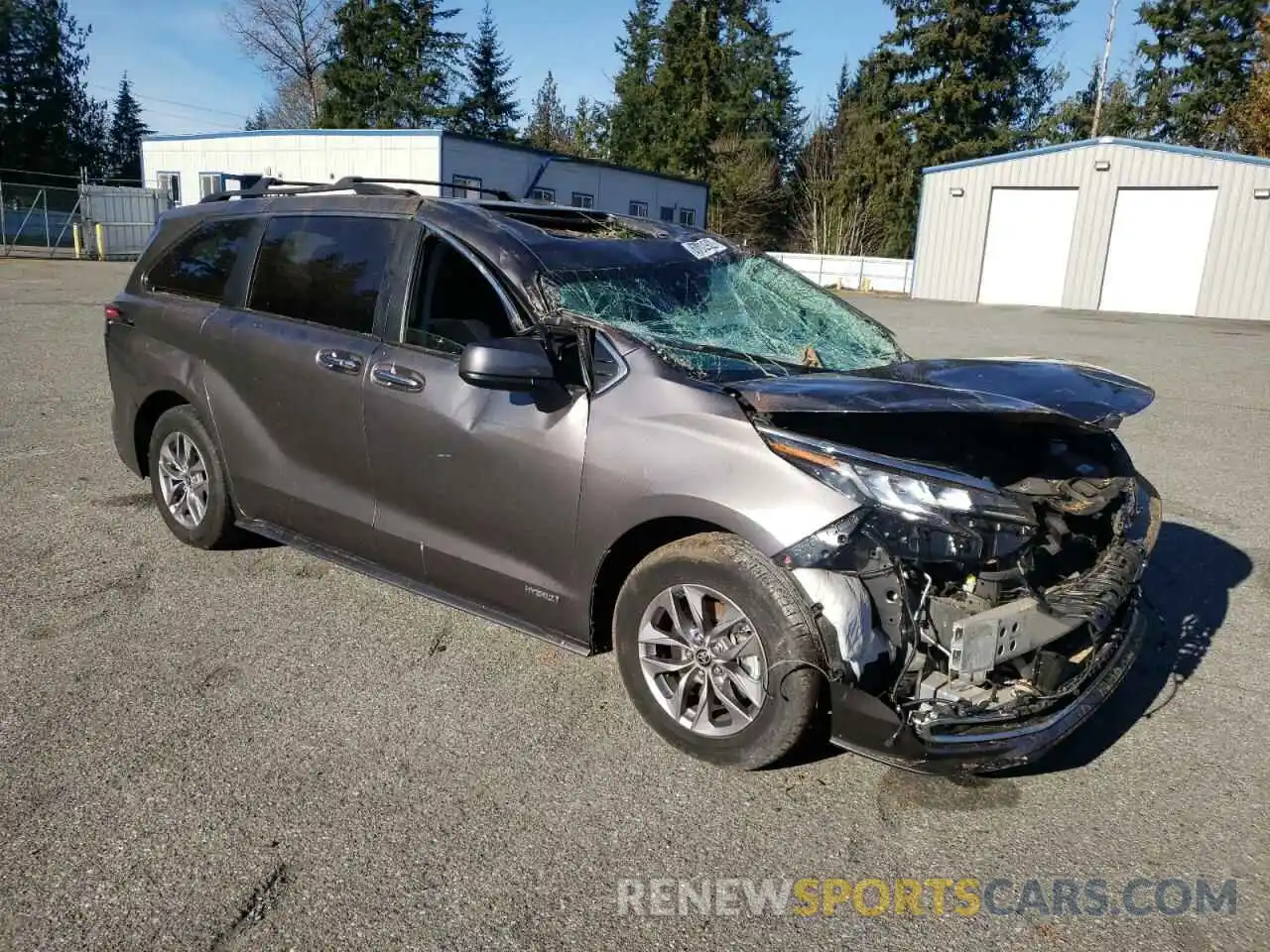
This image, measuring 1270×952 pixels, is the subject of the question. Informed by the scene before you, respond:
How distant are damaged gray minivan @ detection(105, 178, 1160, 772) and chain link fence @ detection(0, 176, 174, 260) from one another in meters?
29.4

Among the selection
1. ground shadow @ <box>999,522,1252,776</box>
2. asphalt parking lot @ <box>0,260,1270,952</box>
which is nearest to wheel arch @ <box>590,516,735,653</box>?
asphalt parking lot @ <box>0,260,1270,952</box>

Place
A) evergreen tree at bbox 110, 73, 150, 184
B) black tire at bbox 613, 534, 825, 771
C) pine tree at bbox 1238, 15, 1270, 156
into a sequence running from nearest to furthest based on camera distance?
black tire at bbox 613, 534, 825, 771, pine tree at bbox 1238, 15, 1270, 156, evergreen tree at bbox 110, 73, 150, 184

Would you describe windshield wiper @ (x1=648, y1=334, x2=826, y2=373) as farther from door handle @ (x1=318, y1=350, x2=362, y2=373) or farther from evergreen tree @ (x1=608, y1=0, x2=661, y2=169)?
evergreen tree @ (x1=608, y1=0, x2=661, y2=169)

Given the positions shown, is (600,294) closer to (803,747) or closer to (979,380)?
(979,380)

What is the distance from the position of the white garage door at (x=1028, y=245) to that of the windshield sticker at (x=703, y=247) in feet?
89.4

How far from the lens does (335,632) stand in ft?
13.4

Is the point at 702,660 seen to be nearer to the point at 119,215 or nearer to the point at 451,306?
the point at 451,306

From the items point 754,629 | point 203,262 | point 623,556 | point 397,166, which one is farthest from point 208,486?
point 397,166

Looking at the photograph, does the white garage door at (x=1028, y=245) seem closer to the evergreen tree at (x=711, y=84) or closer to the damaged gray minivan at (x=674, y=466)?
the evergreen tree at (x=711, y=84)

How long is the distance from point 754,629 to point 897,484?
61cm

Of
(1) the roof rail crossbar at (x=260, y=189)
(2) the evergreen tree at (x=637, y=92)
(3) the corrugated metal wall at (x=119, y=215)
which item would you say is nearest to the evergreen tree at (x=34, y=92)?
(3) the corrugated metal wall at (x=119, y=215)

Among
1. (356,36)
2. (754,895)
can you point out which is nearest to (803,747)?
(754,895)

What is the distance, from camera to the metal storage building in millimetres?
26078

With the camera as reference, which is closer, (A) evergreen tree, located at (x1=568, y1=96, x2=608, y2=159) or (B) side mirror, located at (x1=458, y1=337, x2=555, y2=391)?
(B) side mirror, located at (x1=458, y1=337, x2=555, y2=391)
